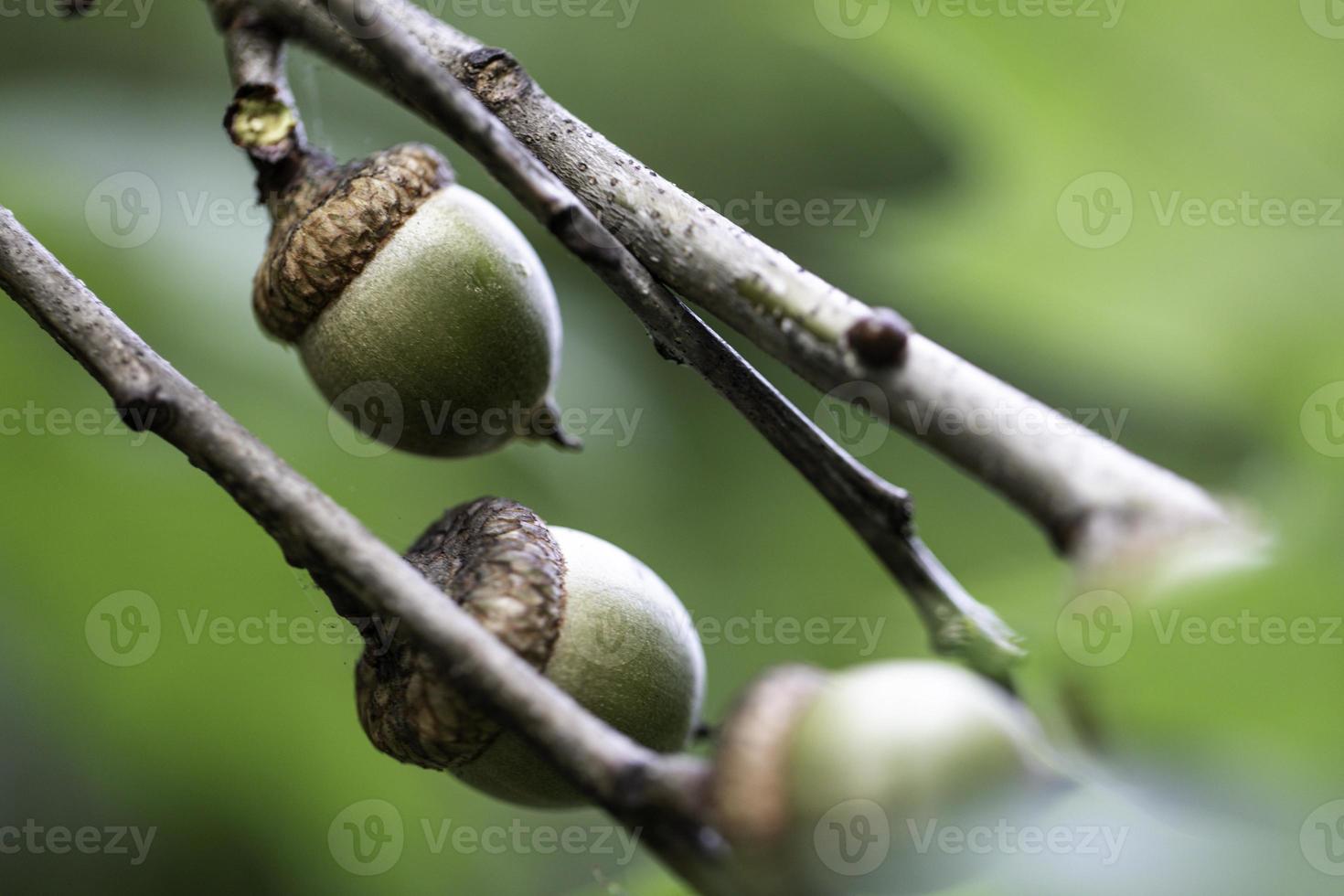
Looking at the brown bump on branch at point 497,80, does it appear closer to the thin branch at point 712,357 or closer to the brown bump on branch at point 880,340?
the thin branch at point 712,357

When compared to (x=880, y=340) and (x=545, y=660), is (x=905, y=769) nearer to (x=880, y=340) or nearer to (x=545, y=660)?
(x=880, y=340)

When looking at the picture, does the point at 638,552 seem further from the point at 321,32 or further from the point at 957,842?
the point at 957,842

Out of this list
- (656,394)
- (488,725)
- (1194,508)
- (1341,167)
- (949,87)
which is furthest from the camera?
(656,394)

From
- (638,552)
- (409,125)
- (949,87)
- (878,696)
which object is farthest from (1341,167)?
(409,125)

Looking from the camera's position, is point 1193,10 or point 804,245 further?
point 804,245

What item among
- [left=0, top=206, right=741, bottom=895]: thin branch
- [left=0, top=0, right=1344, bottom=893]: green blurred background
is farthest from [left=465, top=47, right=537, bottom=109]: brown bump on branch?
[left=0, top=0, right=1344, bottom=893]: green blurred background

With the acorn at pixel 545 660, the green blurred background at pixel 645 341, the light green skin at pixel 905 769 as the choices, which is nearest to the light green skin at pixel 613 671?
the acorn at pixel 545 660
